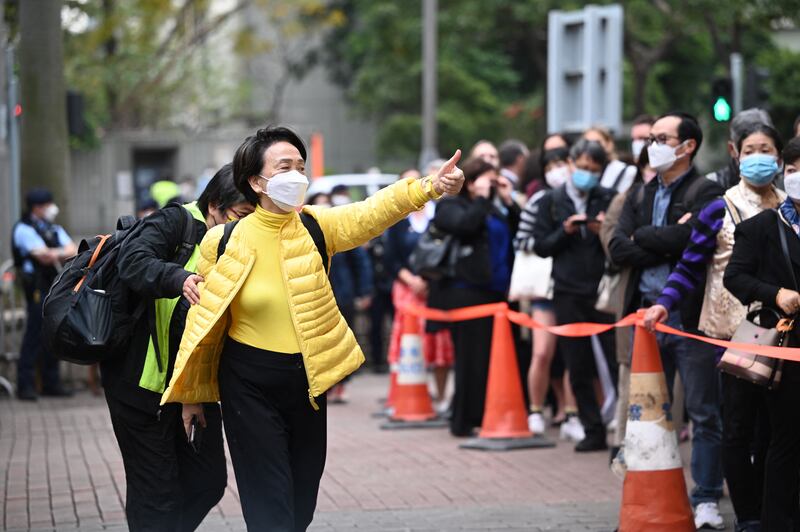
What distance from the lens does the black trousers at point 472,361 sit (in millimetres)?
10812

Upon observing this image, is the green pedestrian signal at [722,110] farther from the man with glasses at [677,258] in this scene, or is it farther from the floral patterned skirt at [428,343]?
the man with glasses at [677,258]

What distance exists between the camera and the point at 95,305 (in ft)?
19.0

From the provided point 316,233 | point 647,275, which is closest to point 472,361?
point 647,275

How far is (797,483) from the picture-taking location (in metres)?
6.38

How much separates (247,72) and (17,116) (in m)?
36.4

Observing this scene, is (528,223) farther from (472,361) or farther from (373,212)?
(373,212)

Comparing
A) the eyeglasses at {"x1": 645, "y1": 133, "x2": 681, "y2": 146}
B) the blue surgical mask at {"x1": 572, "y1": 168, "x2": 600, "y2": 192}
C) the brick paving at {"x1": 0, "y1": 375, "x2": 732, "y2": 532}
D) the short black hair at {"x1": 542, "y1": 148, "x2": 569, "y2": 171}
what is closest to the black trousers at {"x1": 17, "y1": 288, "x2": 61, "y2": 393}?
the brick paving at {"x1": 0, "y1": 375, "x2": 732, "y2": 532}

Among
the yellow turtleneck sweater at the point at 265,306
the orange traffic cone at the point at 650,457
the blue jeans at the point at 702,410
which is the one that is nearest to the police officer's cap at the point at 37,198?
the blue jeans at the point at 702,410

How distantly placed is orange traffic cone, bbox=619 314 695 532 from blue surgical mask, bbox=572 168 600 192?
2619 millimetres

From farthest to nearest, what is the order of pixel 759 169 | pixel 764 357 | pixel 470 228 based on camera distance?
1. pixel 470 228
2. pixel 759 169
3. pixel 764 357

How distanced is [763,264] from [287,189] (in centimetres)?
229

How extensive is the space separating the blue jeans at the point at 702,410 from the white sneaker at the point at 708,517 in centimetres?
10

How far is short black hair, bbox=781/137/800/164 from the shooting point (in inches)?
248

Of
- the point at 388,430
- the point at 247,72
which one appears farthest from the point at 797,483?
the point at 247,72
